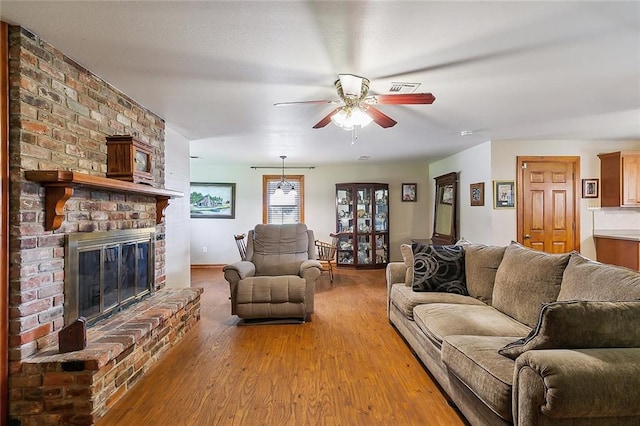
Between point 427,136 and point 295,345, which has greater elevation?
point 427,136

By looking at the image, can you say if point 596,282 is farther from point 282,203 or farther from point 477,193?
point 282,203

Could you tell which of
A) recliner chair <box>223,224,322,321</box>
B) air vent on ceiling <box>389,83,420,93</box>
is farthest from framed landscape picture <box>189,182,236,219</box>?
air vent on ceiling <box>389,83,420,93</box>

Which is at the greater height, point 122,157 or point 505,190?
point 122,157

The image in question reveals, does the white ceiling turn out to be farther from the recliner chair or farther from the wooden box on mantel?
the recliner chair

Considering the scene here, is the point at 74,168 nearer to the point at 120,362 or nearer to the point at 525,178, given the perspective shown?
the point at 120,362

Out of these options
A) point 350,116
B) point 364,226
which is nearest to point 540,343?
point 350,116

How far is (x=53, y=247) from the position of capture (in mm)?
1989

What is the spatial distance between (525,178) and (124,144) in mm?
4967

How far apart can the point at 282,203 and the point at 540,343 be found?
5.90 metres

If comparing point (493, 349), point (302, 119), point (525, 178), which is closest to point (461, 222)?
point (525, 178)

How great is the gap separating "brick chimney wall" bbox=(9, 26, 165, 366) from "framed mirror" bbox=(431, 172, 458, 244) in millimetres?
5077

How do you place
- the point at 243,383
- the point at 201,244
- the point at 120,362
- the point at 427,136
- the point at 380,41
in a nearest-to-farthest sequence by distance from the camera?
the point at 380,41 < the point at 120,362 < the point at 243,383 < the point at 427,136 < the point at 201,244

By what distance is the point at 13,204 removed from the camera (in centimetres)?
177

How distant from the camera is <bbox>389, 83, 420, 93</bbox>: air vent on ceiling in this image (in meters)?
2.50
